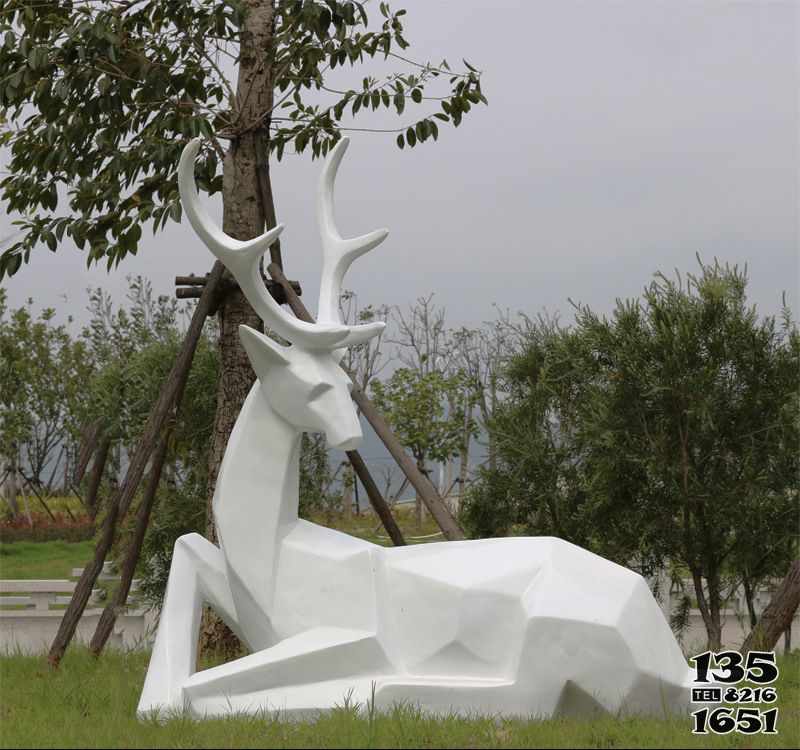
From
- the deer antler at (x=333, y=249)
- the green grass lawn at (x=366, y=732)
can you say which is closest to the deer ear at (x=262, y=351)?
the deer antler at (x=333, y=249)

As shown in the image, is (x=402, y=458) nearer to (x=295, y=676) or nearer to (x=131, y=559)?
(x=131, y=559)

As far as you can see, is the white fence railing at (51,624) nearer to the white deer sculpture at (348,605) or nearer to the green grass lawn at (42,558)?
the white deer sculpture at (348,605)

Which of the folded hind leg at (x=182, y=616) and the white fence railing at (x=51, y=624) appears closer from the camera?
the folded hind leg at (x=182, y=616)

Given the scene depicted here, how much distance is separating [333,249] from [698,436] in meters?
3.73

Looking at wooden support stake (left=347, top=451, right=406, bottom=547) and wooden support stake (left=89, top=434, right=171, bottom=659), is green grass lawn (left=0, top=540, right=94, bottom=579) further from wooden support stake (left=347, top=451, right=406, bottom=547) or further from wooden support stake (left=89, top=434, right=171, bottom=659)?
wooden support stake (left=347, top=451, right=406, bottom=547)

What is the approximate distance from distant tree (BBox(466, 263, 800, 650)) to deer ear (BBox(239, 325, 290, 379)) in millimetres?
3841

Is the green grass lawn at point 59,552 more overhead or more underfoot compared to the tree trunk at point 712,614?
more overhead

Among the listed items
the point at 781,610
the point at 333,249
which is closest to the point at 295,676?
the point at 333,249

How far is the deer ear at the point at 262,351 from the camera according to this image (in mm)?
5027

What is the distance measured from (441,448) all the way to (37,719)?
49.8 ft

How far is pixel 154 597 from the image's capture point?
954cm

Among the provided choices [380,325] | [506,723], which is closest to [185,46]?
[380,325]

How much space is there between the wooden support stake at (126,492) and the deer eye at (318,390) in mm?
2188

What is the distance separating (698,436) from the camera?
8109 mm
